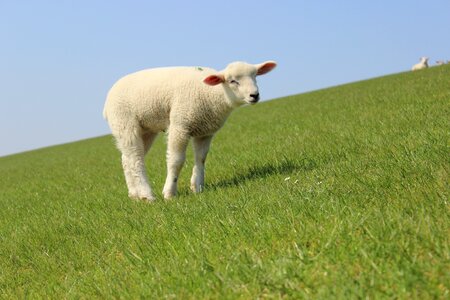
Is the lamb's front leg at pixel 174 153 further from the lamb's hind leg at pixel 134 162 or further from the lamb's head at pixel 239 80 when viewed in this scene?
the lamb's head at pixel 239 80

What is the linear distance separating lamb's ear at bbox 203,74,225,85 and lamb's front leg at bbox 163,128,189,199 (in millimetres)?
700

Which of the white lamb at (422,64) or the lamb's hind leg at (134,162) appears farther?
the white lamb at (422,64)

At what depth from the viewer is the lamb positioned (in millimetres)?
6297

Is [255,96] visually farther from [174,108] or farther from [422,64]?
[422,64]

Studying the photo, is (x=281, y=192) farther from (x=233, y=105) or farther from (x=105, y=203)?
(x=105, y=203)

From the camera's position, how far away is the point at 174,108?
21.4ft

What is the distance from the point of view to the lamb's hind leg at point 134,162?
6.87 metres

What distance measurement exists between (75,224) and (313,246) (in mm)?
3461

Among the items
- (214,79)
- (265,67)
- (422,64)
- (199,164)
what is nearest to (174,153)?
(199,164)

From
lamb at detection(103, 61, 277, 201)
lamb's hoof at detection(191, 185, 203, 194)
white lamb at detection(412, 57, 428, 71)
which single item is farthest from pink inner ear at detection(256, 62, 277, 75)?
white lamb at detection(412, 57, 428, 71)

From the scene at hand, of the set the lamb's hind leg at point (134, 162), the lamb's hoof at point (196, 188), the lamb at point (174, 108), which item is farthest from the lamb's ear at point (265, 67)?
the lamb's hind leg at point (134, 162)

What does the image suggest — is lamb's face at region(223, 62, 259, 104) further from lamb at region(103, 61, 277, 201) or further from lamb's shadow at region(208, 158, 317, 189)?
lamb's shadow at region(208, 158, 317, 189)

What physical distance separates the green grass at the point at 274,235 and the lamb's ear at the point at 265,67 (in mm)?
1210

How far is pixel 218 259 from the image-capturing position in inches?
120
